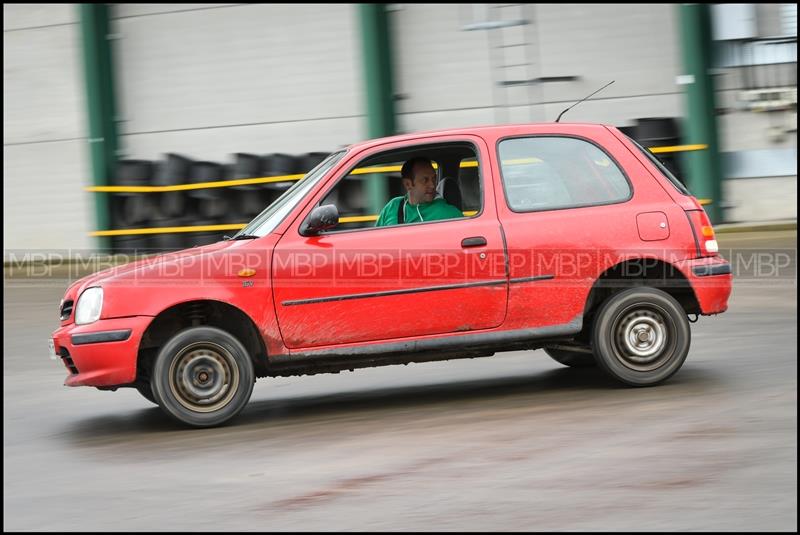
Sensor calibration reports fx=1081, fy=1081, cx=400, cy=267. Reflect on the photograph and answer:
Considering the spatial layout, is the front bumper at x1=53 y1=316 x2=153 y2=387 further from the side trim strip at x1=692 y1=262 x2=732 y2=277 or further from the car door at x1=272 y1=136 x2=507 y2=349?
the side trim strip at x1=692 y1=262 x2=732 y2=277

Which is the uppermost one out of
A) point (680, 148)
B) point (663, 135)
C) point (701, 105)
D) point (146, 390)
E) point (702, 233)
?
point (701, 105)

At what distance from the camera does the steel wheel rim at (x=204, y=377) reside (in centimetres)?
676

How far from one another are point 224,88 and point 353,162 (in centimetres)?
1172

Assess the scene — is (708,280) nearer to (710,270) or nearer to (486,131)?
(710,270)

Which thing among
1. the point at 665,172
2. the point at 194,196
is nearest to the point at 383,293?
the point at 665,172

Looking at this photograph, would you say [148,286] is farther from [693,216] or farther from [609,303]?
[693,216]

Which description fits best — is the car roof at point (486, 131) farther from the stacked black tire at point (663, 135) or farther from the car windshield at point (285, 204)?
the stacked black tire at point (663, 135)

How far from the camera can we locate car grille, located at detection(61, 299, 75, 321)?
6.95 meters

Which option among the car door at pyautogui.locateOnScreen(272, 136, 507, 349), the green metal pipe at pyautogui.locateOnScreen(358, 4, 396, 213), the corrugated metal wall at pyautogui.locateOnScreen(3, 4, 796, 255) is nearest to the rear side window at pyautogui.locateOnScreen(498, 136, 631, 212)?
the car door at pyautogui.locateOnScreen(272, 136, 507, 349)

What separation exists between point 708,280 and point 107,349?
392cm

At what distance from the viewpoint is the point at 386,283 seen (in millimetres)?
6855

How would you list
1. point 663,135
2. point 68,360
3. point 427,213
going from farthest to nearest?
point 663,135 < point 427,213 < point 68,360

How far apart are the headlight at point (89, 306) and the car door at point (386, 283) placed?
1096 mm

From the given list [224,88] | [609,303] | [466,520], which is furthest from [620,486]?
[224,88]
